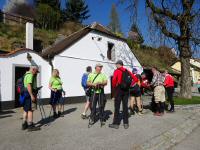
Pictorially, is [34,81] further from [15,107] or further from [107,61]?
[107,61]

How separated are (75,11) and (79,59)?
34.2 metres

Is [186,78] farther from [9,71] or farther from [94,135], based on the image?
[94,135]

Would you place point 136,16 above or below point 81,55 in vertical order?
above

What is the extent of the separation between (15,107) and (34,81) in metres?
7.60

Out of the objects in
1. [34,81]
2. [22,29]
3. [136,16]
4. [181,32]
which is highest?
[22,29]

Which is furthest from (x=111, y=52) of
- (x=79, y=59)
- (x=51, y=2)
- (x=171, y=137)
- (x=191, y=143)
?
(x=51, y=2)

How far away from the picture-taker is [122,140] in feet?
23.1

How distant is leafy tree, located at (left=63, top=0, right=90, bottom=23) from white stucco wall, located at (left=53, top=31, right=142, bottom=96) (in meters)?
29.2

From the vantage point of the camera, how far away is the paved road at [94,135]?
6.52 m

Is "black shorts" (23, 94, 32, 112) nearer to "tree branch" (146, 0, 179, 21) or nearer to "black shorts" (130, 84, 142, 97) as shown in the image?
"black shorts" (130, 84, 142, 97)

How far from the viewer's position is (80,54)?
1958 cm

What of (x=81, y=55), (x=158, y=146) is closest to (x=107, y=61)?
(x=81, y=55)

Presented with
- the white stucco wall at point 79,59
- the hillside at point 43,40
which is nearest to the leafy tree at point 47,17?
the hillside at point 43,40

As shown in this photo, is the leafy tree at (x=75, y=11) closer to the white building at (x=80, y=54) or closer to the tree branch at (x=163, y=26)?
the white building at (x=80, y=54)
